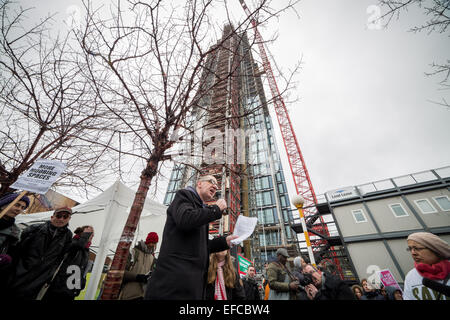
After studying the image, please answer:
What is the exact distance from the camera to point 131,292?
108 inches

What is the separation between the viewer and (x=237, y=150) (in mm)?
4531

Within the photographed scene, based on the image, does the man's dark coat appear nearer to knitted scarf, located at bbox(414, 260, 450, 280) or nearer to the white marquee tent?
knitted scarf, located at bbox(414, 260, 450, 280)

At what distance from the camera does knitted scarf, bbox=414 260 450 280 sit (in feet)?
5.00

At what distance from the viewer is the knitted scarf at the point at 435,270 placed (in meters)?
1.53

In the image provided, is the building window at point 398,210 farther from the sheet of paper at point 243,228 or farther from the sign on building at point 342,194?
the sheet of paper at point 243,228

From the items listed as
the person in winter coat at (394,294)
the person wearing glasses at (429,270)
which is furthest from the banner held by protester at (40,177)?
the person in winter coat at (394,294)

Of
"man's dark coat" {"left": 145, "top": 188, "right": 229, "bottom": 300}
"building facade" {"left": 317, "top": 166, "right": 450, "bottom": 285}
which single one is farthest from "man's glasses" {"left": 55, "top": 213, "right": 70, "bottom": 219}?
"building facade" {"left": 317, "top": 166, "right": 450, "bottom": 285}

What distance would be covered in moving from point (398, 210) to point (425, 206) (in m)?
1.46

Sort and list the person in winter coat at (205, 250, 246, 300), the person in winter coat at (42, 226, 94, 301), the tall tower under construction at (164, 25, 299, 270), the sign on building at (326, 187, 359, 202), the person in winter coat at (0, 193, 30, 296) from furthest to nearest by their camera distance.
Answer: the sign on building at (326, 187, 359, 202) → the tall tower under construction at (164, 25, 299, 270) → the person in winter coat at (42, 226, 94, 301) → the person in winter coat at (205, 250, 246, 300) → the person in winter coat at (0, 193, 30, 296)

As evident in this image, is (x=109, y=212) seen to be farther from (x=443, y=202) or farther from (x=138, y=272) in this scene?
(x=443, y=202)

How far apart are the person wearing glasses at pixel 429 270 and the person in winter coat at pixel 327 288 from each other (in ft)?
1.87

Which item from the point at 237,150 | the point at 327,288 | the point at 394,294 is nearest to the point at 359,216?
the point at 394,294

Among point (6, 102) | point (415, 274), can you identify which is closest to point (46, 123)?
point (6, 102)

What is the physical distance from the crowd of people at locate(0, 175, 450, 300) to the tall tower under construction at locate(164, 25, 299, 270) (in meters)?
2.03
